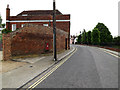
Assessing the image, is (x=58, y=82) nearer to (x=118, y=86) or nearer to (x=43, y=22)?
(x=118, y=86)

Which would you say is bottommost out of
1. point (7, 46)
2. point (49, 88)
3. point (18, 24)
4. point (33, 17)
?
point (49, 88)

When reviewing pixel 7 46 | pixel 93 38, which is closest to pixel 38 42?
pixel 7 46

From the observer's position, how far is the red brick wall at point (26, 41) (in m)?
10.2

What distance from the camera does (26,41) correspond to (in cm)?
1165

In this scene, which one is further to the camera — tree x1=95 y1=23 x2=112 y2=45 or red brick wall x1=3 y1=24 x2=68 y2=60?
tree x1=95 y1=23 x2=112 y2=45

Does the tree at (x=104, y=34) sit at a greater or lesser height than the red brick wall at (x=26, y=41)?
greater

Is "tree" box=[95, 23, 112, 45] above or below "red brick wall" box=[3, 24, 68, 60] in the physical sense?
above

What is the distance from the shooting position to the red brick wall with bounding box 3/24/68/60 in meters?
10.2

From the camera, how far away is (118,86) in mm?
4543

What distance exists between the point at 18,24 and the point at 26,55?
19526 millimetres

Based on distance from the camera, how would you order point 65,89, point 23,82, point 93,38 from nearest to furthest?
point 65,89
point 23,82
point 93,38

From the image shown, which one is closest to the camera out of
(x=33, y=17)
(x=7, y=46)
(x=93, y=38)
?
(x=7, y=46)

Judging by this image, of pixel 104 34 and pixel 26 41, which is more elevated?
pixel 104 34

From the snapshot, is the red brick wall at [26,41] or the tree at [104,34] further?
the tree at [104,34]
